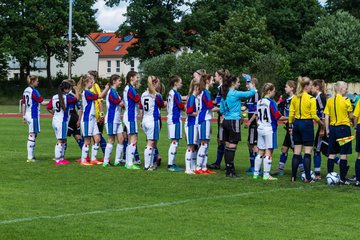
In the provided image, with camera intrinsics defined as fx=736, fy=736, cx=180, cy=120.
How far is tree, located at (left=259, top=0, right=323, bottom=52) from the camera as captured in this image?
247ft

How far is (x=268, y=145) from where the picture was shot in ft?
48.2

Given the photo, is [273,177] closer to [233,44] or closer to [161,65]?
[161,65]

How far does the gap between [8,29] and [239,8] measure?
23.4 metres

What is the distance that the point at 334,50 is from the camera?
6056 cm

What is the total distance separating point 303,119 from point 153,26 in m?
60.0

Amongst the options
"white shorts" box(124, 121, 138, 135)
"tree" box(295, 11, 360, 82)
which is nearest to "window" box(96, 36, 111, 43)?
"tree" box(295, 11, 360, 82)

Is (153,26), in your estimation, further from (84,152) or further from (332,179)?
(332,179)

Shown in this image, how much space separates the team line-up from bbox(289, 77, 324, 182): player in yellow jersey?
0.06 feet

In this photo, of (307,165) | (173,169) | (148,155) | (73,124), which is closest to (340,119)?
(307,165)

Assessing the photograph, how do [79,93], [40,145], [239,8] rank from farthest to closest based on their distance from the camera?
1. [239,8]
2. [40,145]
3. [79,93]

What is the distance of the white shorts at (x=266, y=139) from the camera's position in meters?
14.7

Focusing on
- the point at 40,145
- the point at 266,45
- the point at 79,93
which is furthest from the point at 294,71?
the point at 79,93

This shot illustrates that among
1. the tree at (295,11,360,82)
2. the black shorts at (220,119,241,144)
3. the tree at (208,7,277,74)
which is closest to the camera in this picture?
the black shorts at (220,119,241,144)

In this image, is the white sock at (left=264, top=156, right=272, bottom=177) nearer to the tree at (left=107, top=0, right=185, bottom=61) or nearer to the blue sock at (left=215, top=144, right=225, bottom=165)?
the blue sock at (left=215, top=144, right=225, bottom=165)
